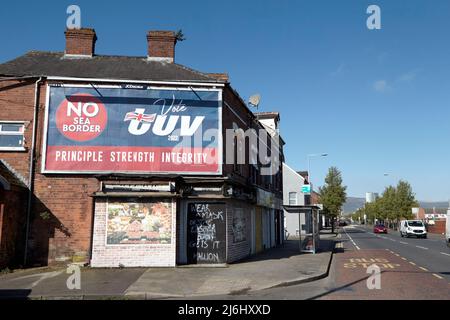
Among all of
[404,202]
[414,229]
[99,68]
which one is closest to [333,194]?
[414,229]

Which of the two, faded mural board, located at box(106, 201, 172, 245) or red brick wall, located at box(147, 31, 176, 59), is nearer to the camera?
faded mural board, located at box(106, 201, 172, 245)

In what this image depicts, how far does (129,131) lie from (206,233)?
16.9 feet

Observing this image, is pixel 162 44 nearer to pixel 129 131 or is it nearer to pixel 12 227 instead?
pixel 129 131

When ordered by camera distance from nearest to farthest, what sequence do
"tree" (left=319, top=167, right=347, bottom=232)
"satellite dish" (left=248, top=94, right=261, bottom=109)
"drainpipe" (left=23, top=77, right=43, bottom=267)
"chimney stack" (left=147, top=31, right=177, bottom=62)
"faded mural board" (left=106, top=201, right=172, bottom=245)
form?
"faded mural board" (left=106, top=201, right=172, bottom=245), "drainpipe" (left=23, top=77, right=43, bottom=267), "chimney stack" (left=147, top=31, right=177, bottom=62), "satellite dish" (left=248, top=94, right=261, bottom=109), "tree" (left=319, top=167, right=347, bottom=232)

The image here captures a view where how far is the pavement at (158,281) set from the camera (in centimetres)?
1053

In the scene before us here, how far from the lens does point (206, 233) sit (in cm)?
1582

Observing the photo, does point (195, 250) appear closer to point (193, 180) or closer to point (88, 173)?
point (193, 180)

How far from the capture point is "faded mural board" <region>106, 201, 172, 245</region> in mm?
15008

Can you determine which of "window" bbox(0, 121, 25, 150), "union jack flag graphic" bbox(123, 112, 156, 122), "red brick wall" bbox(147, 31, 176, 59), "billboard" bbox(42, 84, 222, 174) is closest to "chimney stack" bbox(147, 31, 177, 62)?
"red brick wall" bbox(147, 31, 176, 59)

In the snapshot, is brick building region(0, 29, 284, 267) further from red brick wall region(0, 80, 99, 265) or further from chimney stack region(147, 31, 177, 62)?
chimney stack region(147, 31, 177, 62)

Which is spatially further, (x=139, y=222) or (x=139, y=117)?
(x=139, y=117)

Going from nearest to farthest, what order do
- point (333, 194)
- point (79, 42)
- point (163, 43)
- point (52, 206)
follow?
point (52, 206) → point (79, 42) → point (163, 43) → point (333, 194)

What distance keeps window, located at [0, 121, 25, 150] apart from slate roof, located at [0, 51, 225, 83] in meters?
2.04
